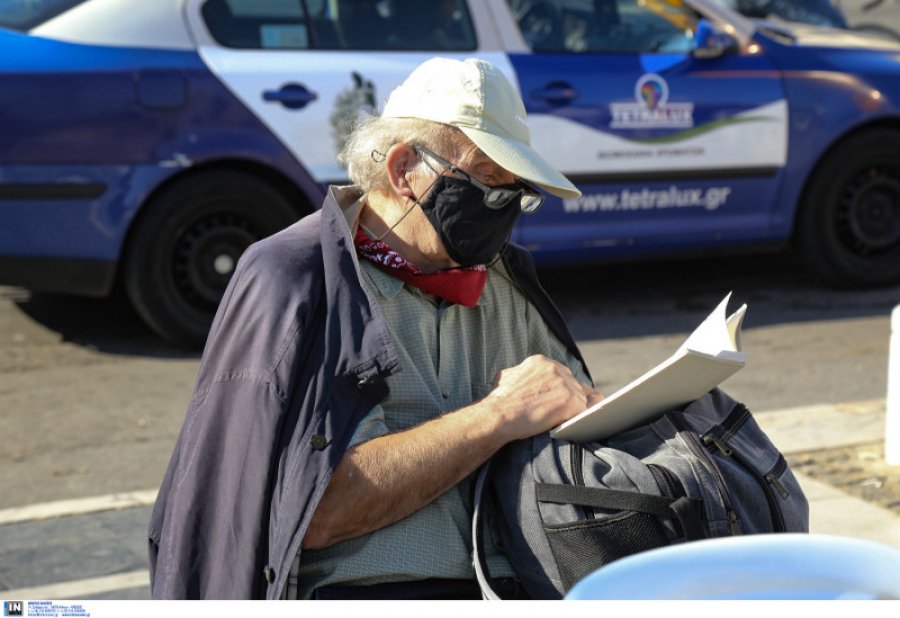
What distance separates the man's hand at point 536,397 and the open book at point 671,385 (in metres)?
0.04

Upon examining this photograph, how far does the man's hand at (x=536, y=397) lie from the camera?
2.19 metres

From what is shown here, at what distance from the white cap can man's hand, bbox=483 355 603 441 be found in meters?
0.34

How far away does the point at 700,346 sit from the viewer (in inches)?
85.1

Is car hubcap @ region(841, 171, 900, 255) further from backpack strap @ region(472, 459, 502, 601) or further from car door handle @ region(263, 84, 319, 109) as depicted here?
backpack strap @ region(472, 459, 502, 601)

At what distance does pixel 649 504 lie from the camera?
202cm

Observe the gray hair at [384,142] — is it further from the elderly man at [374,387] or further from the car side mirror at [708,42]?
the car side mirror at [708,42]

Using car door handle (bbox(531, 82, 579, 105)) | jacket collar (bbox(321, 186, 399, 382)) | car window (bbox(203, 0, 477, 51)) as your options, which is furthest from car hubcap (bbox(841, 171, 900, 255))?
jacket collar (bbox(321, 186, 399, 382))

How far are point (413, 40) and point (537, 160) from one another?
12.7 feet

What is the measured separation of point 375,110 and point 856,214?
10.3 feet

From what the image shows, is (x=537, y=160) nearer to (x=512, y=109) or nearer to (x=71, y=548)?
(x=512, y=109)

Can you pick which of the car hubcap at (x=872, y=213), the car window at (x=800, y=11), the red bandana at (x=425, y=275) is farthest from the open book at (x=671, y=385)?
the car window at (x=800, y=11)

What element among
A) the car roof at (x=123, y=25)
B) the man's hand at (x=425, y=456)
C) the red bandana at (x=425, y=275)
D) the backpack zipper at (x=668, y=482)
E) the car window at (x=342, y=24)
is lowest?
the car window at (x=342, y=24)

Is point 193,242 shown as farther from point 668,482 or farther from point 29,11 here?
point 668,482

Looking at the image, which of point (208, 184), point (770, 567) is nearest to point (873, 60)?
point (208, 184)
